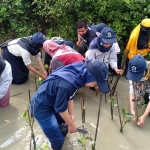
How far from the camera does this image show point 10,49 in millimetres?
4918

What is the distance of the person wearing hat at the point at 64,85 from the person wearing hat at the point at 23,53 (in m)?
1.71

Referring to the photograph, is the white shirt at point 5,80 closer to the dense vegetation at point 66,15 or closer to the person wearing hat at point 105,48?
the person wearing hat at point 105,48

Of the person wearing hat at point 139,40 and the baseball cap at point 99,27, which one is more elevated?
the baseball cap at point 99,27

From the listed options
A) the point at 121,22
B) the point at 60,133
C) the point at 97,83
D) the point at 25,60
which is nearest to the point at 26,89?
the point at 25,60

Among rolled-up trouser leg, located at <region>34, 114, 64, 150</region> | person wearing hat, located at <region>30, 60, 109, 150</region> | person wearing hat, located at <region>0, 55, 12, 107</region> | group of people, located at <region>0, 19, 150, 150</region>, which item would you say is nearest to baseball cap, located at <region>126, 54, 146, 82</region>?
group of people, located at <region>0, 19, 150, 150</region>

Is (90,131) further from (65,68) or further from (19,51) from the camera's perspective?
(19,51)

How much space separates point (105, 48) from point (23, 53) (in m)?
1.35

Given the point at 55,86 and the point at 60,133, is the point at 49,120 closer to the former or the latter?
the point at 60,133

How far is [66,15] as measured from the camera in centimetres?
607

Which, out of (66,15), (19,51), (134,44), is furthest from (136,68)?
(66,15)

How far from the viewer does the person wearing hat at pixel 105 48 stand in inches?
162

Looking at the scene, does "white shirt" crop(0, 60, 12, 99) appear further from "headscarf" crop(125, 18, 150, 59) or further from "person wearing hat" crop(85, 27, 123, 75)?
"headscarf" crop(125, 18, 150, 59)

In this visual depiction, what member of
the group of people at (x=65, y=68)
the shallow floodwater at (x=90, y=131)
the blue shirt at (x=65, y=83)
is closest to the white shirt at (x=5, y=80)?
the group of people at (x=65, y=68)

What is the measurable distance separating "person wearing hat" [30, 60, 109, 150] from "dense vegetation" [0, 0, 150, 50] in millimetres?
2903
